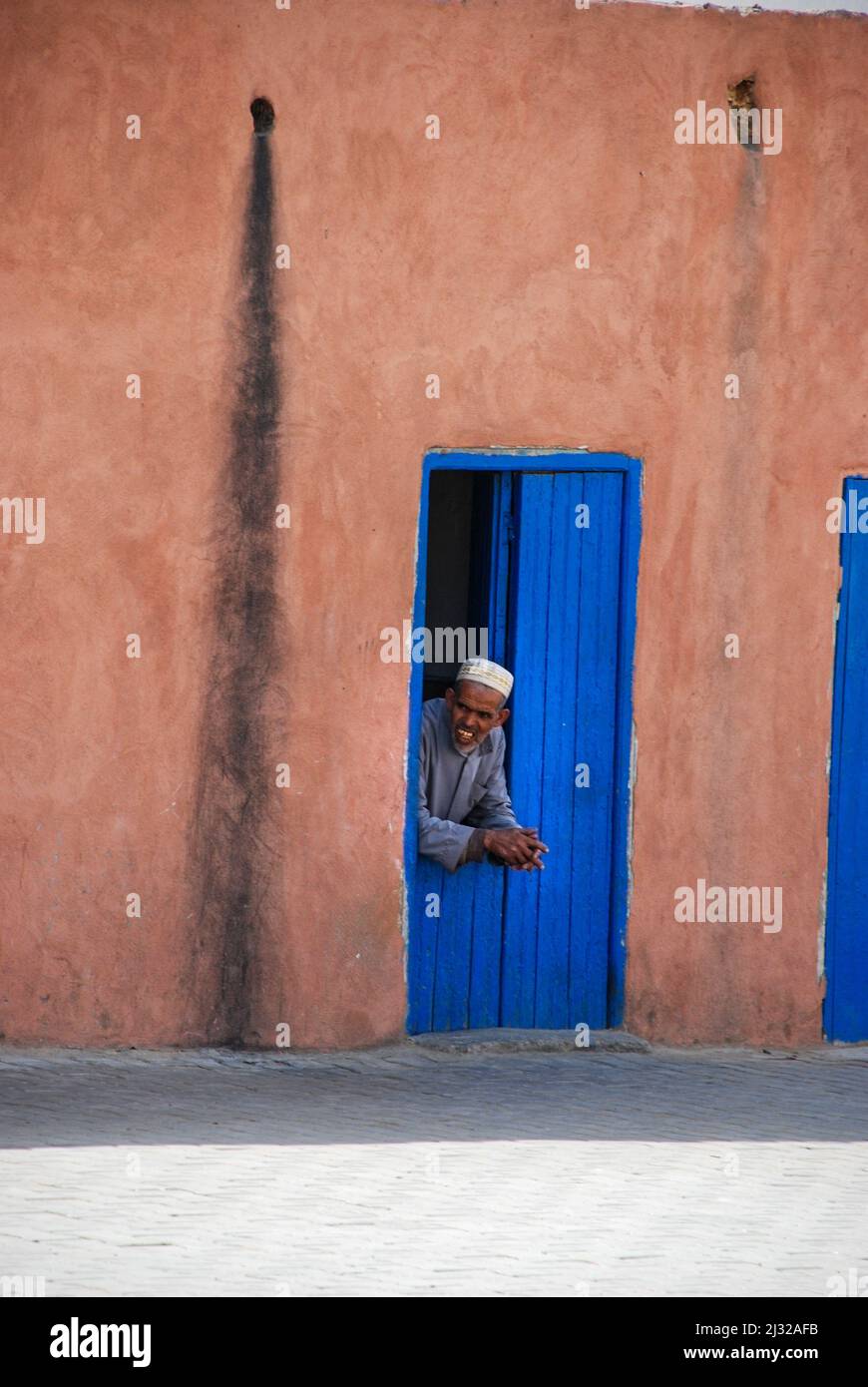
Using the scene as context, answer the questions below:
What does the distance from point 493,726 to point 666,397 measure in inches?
64.2

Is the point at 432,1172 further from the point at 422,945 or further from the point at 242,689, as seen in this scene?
the point at 242,689

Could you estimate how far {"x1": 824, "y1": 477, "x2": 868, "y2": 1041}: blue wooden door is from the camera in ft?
29.1

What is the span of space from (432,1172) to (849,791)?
328cm

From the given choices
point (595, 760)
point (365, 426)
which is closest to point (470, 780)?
point (595, 760)

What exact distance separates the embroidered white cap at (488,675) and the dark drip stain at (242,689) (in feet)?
2.85

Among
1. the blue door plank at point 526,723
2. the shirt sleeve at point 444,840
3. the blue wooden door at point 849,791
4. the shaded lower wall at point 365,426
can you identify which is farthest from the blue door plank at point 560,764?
the blue wooden door at point 849,791

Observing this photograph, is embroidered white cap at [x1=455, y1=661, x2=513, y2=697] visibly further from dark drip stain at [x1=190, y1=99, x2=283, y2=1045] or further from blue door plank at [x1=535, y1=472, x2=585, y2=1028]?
dark drip stain at [x1=190, y1=99, x2=283, y2=1045]

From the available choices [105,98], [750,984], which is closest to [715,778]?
[750,984]

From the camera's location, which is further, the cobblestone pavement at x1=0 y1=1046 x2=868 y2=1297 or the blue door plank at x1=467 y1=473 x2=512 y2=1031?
the blue door plank at x1=467 y1=473 x2=512 y2=1031

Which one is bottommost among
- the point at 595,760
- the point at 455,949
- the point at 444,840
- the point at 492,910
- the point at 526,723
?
the point at 455,949

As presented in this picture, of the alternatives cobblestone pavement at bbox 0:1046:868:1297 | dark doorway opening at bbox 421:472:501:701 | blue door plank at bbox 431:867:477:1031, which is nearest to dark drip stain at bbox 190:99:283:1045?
cobblestone pavement at bbox 0:1046:868:1297

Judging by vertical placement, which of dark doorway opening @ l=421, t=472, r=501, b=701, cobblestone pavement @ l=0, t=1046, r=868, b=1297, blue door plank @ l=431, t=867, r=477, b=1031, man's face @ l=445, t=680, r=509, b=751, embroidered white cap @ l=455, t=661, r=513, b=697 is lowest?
cobblestone pavement @ l=0, t=1046, r=868, b=1297

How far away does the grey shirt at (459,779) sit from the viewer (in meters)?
8.52

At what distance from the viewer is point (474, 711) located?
8.30 metres
